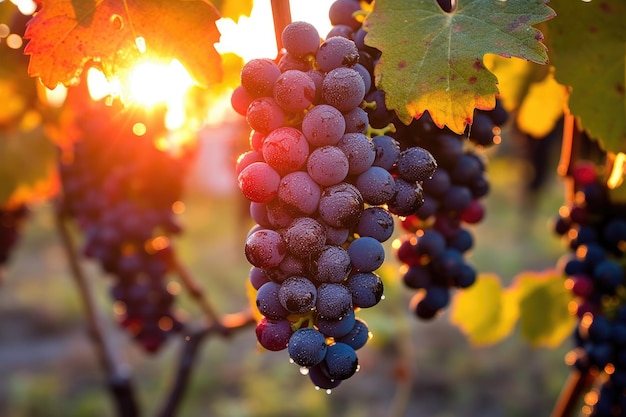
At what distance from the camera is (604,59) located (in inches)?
35.2

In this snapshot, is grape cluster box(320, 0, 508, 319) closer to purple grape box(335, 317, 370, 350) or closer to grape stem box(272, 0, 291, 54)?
grape stem box(272, 0, 291, 54)

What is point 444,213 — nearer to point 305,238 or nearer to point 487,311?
point 305,238

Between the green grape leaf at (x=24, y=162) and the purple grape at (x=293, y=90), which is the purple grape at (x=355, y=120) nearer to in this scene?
the purple grape at (x=293, y=90)

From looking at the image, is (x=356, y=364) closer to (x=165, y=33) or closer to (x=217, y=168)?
(x=165, y=33)

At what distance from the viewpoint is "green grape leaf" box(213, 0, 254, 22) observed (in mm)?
1088

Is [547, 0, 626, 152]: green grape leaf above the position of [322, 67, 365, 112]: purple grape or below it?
below

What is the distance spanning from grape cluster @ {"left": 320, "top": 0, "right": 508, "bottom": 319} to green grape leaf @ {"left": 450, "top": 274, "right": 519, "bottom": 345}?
488mm

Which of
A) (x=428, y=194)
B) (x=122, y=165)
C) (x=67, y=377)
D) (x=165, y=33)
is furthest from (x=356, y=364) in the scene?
(x=67, y=377)

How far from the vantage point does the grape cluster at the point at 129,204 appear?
5.39 feet

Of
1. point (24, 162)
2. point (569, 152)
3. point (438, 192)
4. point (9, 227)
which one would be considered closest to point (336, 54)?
point (438, 192)

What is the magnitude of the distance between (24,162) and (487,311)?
1.31 meters

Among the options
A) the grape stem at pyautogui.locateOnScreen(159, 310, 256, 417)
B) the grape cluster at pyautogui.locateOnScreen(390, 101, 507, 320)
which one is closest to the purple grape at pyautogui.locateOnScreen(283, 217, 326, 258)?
the grape cluster at pyautogui.locateOnScreen(390, 101, 507, 320)

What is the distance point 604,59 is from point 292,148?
0.53 meters

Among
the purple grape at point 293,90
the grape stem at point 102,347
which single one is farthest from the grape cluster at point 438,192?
the grape stem at point 102,347
